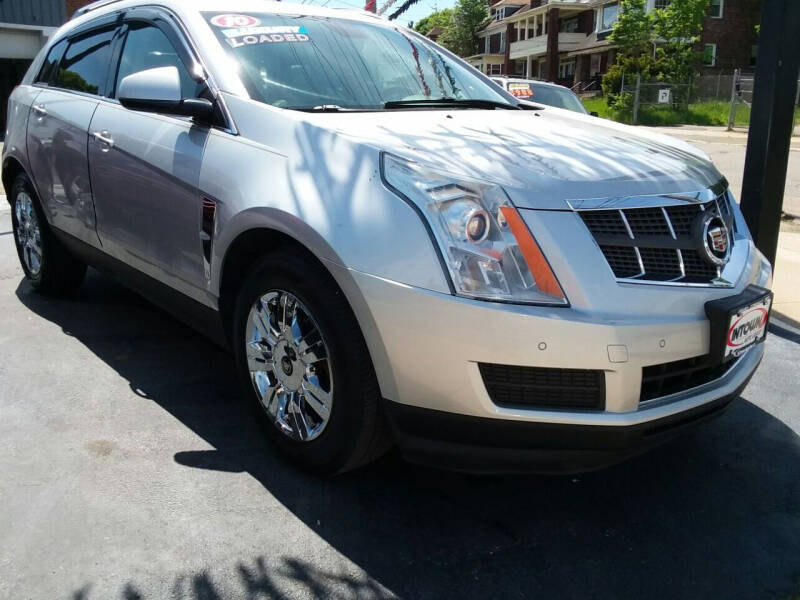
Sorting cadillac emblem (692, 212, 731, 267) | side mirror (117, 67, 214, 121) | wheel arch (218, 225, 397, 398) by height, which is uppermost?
side mirror (117, 67, 214, 121)

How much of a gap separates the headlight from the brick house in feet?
147

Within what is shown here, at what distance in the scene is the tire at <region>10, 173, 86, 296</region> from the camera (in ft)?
16.3

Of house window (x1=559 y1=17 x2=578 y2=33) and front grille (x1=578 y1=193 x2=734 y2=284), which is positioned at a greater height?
house window (x1=559 y1=17 x2=578 y2=33)

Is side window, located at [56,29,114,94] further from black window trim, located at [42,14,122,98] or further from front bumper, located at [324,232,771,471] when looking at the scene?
front bumper, located at [324,232,771,471]

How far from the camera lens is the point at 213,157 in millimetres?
Answer: 3061

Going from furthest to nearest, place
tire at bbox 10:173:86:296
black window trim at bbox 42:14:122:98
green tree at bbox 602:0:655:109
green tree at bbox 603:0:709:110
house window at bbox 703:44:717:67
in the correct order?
1. house window at bbox 703:44:717:67
2. green tree at bbox 603:0:709:110
3. green tree at bbox 602:0:655:109
4. tire at bbox 10:173:86:296
5. black window trim at bbox 42:14:122:98

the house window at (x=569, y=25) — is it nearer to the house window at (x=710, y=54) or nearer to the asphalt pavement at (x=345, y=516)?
the house window at (x=710, y=54)

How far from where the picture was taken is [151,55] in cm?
377

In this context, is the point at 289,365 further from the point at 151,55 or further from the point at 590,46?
the point at 590,46

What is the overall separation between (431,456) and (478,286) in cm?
61

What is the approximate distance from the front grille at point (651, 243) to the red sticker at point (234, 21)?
1.92m

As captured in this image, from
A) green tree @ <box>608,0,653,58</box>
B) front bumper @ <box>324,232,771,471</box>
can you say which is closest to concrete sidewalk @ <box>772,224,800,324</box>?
front bumper @ <box>324,232,771,471</box>

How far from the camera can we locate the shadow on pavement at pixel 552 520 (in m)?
2.40

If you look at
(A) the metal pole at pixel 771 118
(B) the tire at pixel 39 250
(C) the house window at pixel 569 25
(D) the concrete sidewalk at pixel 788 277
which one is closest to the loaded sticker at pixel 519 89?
(D) the concrete sidewalk at pixel 788 277
